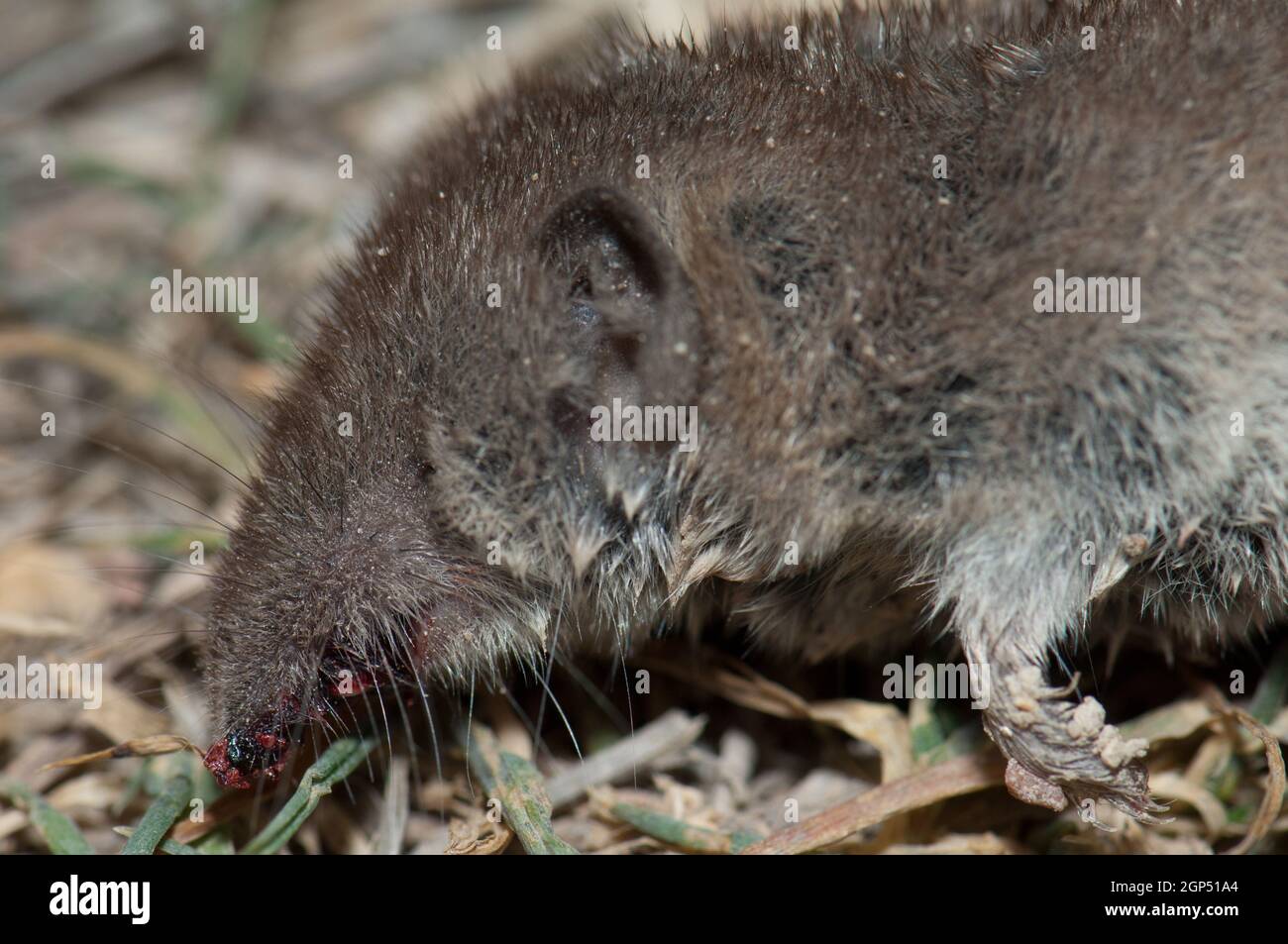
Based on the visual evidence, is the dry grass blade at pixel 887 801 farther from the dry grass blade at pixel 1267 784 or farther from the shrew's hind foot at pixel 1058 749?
the dry grass blade at pixel 1267 784

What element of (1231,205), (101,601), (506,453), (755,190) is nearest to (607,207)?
(755,190)

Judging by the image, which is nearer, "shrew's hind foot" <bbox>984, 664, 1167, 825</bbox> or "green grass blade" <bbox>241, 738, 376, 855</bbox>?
"shrew's hind foot" <bbox>984, 664, 1167, 825</bbox>

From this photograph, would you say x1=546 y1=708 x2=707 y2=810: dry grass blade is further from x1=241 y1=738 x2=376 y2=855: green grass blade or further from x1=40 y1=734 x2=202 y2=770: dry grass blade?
x1=40 y1=734 x2=202 y2=770: dry grass blade

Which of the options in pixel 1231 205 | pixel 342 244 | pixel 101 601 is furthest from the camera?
pixel 342 244

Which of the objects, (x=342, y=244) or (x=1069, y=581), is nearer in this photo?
(x=1069, y=581)

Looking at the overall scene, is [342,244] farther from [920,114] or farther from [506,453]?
[920,114]
